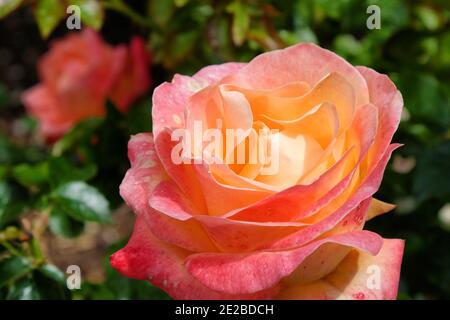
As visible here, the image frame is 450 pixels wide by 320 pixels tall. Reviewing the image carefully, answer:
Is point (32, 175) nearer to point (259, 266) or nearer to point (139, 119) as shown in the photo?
point (139, 119)

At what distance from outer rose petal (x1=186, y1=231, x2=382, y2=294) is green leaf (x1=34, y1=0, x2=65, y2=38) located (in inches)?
21.1

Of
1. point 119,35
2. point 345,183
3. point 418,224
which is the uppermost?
point 119,35

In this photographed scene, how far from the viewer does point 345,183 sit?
0.65 metres

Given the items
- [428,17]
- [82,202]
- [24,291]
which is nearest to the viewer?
[24,291]

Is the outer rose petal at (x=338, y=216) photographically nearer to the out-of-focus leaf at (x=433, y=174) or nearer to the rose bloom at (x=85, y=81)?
the out-of-focus leaf at (x=433, y=174)

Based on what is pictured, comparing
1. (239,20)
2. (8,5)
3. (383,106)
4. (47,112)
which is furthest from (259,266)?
(47,112)

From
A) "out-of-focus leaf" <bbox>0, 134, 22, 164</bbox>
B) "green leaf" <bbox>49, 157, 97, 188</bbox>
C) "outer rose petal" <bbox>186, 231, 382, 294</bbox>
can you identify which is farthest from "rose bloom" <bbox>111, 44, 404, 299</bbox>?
"out-of-focus leaf" <bbox>0, 134, 22, 164</bbox>

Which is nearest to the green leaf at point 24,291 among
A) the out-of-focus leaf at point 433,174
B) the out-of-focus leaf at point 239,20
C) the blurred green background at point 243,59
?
the blurred green background at point 243,59

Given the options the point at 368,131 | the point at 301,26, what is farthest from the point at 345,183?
the point at 301,26

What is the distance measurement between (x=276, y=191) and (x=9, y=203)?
0.59 m

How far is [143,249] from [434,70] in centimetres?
77

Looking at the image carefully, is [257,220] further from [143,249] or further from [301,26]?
[301,26]

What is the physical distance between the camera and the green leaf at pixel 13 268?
0.91 metres

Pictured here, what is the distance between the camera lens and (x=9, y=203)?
3.60ft
